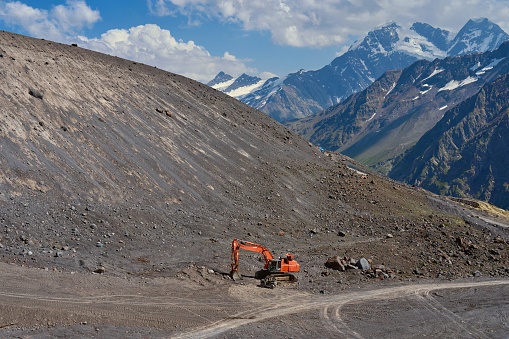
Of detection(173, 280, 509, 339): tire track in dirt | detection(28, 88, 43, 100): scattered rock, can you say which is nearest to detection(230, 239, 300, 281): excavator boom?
detection(173, 280, 509, 339): tire track in dirt

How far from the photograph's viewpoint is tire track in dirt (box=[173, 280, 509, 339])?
19438 millimetres

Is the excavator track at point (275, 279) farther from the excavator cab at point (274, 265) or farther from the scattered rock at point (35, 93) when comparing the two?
the scattered rock at point (35, 93)

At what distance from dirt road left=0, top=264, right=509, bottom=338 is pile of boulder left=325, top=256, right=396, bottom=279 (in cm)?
254

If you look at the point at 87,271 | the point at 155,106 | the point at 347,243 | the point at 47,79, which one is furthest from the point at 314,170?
the point at 87,271

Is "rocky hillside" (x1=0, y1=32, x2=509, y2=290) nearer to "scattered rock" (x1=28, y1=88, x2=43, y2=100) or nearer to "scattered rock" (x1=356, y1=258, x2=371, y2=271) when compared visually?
"scattered rock" (x1=28, y1=88, x2=43, y2=100)

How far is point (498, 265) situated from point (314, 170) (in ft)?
98.1

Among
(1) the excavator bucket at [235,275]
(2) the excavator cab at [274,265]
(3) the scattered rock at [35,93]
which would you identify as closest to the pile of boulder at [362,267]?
(2) the excavator cab at [274,265]

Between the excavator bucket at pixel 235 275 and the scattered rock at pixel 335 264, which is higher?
the scattered rock at pixel 335 264

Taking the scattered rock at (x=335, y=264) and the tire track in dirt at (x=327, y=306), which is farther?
the scattered rock at (x=335, y=264)

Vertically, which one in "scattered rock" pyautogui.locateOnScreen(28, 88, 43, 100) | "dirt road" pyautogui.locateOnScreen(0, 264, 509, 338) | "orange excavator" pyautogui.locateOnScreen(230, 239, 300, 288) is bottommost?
"dirt road" pyautogui.locateOnScreen(0, 264, 509, 338)

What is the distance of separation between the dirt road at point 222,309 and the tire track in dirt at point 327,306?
57mm

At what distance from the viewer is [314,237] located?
40438 mm

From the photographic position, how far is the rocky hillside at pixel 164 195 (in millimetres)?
27281

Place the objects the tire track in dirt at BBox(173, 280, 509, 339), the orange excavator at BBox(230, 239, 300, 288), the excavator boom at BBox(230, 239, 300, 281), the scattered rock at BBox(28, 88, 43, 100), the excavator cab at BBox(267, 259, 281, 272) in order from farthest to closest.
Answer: the scattered rock at BBox(28, 88, 43, 100) → the excavator cab at BBox(267, 259, 281, 272) → the excavator boom at BBox(230, 239, 300, 281) → the orange excavator at BBox(230, 239, 300, 288) → the tire track in dirt at BBox(173, 280, 509, 339)
